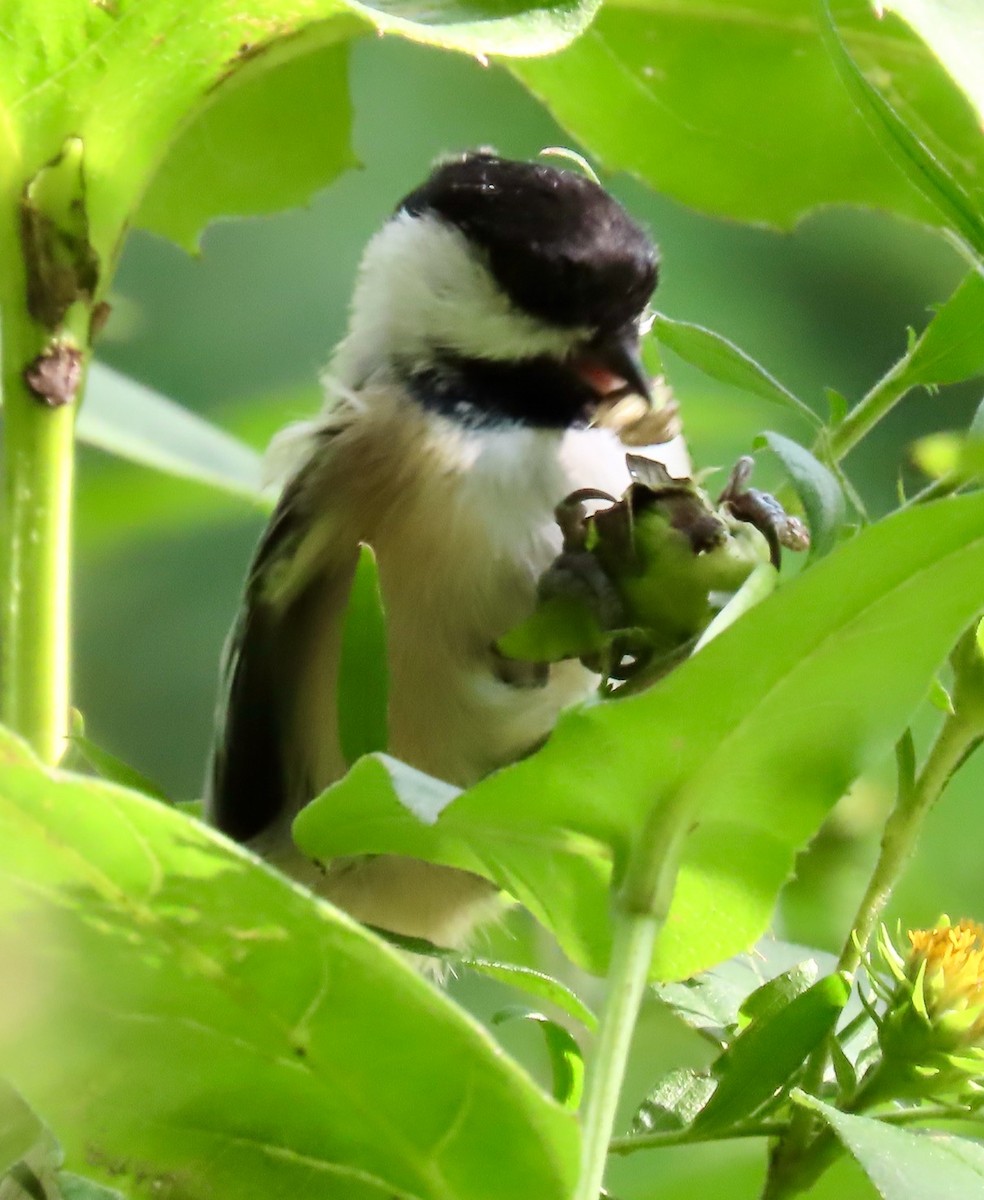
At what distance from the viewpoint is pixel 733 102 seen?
2.31 feet

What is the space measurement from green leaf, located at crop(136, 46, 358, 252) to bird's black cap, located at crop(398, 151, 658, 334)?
0.08 metres

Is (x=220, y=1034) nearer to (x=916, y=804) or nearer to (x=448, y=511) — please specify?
(x=916, y=804)

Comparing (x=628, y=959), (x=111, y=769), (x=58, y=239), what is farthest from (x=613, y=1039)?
(x=58, y=239)

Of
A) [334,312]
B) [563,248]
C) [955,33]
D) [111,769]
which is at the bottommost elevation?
[334,312]

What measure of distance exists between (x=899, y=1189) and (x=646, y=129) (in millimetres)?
542

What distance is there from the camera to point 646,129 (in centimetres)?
71

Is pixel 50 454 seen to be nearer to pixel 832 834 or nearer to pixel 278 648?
pixel 278 648

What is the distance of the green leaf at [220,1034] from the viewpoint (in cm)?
28

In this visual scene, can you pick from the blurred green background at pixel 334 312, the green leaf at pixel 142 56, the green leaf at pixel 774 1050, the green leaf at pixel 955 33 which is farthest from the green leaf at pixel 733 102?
the blurred green background at pixel 334 312

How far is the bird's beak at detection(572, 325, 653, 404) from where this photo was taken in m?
0.70

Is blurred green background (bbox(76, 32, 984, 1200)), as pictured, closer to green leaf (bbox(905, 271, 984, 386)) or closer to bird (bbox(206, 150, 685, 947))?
bird (bbox(206, 150, 685, 947))

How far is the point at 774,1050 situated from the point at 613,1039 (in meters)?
0.11

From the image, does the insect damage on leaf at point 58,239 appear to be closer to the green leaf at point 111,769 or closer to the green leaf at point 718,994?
the green leaf at point 111,769

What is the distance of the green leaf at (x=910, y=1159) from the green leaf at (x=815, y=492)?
14cm
